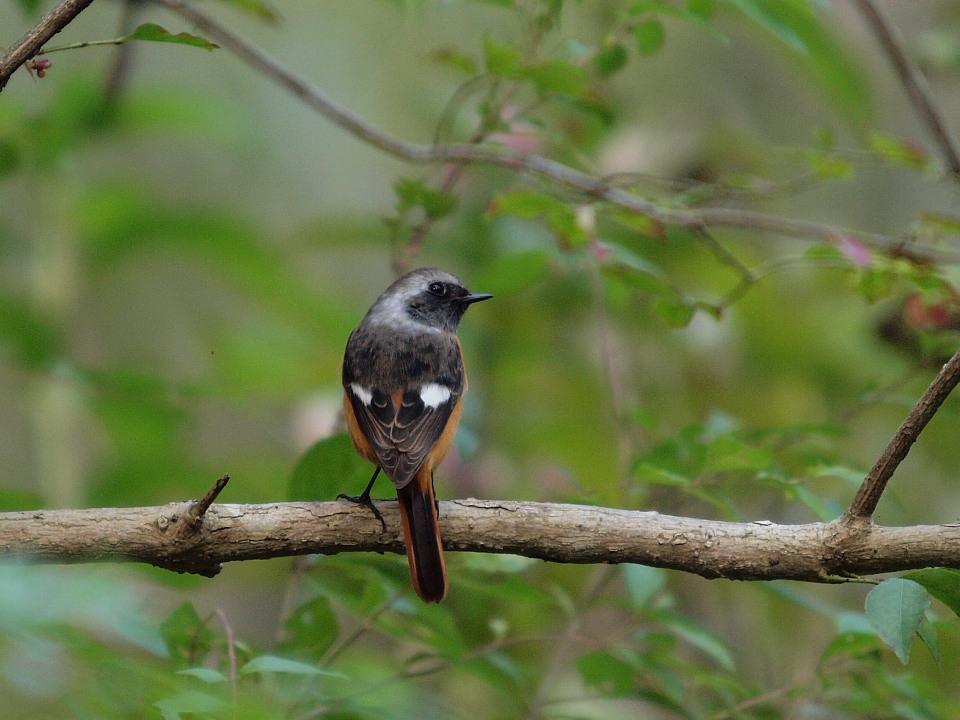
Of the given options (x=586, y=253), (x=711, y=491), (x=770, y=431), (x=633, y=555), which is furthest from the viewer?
(x=586, y=253)

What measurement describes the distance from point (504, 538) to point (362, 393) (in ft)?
3.12

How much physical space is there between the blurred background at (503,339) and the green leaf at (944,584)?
47 cm

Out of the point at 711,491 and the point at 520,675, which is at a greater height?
the point at 711,491

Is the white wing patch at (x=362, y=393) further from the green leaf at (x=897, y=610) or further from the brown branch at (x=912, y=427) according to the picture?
the green leaf at (x=897, y=610)

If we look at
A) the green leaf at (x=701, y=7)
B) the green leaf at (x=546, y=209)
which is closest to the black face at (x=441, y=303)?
the green leaf at (x=546, y=209)

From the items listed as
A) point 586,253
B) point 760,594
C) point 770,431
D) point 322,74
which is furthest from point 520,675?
point 322,74

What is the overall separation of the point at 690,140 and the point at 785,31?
245cm

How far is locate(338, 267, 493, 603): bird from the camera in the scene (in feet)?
7.86

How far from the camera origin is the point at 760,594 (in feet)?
15.4

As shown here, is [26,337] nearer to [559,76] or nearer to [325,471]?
[325,471]

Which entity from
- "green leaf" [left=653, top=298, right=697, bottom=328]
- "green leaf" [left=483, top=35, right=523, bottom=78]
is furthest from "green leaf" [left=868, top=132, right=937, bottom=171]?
"green leaf" [left=483, top=35, right=523, bottom=78]

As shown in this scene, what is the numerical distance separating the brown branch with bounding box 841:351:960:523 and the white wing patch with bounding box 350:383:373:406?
1522 millimetres

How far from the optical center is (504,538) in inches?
88.0

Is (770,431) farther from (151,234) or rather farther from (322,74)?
(322,74)
